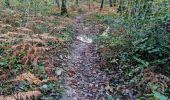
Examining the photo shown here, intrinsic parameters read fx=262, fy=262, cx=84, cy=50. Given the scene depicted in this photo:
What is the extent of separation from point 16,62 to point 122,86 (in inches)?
136

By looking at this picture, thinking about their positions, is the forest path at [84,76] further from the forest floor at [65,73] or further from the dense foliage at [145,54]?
the dense foliage at [145,54]

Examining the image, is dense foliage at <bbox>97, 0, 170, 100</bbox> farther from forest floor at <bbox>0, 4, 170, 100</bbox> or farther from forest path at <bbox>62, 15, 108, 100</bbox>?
forest path at <bbox>62, 15, 108, 100</bbox>

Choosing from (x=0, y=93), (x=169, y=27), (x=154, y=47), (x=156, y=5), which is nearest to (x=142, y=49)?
(x=154, y=47)

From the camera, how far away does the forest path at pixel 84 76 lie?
7539mm

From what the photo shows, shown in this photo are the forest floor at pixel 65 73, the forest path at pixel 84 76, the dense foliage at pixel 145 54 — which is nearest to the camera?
the forest floor at pixel 65 73

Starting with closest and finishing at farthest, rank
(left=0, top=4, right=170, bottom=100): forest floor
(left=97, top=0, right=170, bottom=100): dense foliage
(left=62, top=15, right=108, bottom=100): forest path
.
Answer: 1. (left=0, top=4, right=170, bottom=100): forest floor
2. (left=62, top=15, right=108, bottom=100): forest path
3. (left=97, top=0, right=170, bottom=100): dense foliage

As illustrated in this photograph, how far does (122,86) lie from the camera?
7.93 meters

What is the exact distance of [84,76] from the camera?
884 centimetres

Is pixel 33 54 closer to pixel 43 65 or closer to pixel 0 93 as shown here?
pixel 43 65

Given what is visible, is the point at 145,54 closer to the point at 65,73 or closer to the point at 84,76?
the point at 84,76

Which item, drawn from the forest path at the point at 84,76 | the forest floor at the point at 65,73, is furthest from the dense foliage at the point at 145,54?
the forest path at the point at 84,76

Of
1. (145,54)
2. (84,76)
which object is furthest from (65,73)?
Answer: (145,54)

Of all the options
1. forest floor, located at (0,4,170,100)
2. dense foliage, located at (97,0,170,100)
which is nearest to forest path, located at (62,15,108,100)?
forest floor, located at (0,4,170,100)

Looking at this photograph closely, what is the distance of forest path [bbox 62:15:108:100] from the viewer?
7539 mm
